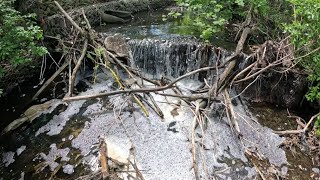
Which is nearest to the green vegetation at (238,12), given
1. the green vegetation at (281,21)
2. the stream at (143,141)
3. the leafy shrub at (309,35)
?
the green vegetation at (281,21)

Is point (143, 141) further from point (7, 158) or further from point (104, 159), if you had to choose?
point (7, 158)

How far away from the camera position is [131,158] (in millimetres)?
5551

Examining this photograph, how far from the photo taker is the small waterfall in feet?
28.0

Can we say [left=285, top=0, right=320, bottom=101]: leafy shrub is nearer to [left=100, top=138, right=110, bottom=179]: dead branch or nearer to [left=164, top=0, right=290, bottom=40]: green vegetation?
[left=164, top=0, right=290, bottom=40]: green vegetation

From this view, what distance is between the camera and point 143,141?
6.05 m

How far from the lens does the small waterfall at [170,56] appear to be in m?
8.54

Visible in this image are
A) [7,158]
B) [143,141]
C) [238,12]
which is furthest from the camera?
[238,12]

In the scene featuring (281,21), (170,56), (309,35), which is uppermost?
(309,35)

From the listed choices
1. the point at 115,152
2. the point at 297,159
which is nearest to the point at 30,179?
the point at 115,152

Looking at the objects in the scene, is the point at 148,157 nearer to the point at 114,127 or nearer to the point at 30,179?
the point at 114,127

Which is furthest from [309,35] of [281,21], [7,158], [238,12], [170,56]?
[7,158]

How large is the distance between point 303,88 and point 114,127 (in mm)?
4585

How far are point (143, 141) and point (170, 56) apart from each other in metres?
3.55

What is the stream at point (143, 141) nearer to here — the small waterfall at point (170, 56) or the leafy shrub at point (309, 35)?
the small waterfall at point (170, 56)
